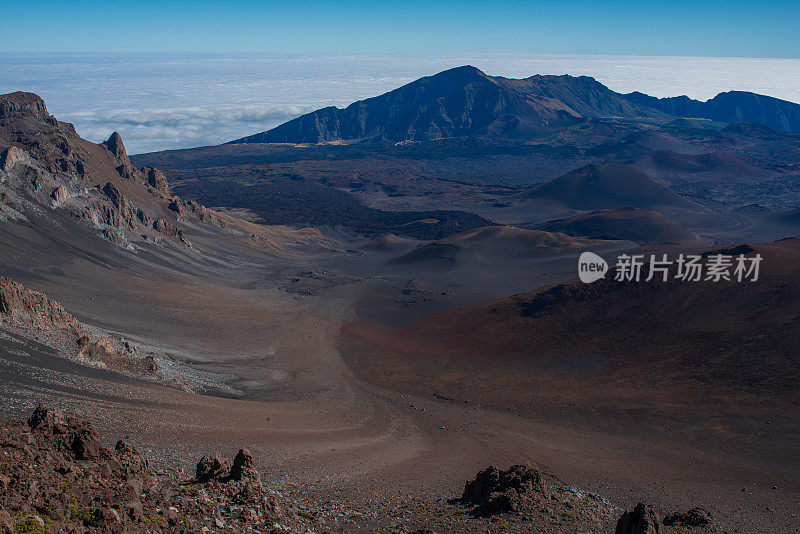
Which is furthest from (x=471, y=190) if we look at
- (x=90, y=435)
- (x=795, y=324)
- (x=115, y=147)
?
(x=90, y=435)

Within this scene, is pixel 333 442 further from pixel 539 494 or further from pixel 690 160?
pixel 690 160

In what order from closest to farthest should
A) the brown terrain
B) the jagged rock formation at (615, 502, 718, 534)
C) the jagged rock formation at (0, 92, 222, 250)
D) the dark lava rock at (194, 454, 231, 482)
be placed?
the jagged rock formation at (615, 502, 718, 534) < the brown terrain < the dark lava rock at (194, 454, 231, 482) < the jagged rock formation at (0, 92, 222, 250)

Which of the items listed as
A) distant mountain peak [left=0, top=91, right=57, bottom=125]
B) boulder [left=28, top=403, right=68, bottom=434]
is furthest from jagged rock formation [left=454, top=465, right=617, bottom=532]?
distant mountain peak [left=0, top=91, right=57, bottom=125]

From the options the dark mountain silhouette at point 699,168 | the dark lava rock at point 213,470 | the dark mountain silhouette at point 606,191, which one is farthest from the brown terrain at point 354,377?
the dark mountain silhouette at point 699,168

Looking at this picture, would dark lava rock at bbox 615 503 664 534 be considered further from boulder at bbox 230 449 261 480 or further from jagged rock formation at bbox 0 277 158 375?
jagged rock formation at bbox 0 277 158 375

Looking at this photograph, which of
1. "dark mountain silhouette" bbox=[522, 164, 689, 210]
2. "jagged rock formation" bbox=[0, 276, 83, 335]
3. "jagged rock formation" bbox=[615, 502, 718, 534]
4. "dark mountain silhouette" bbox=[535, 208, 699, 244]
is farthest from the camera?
"dark mountain silhouette" bbox=[522, 164, 689, 210]

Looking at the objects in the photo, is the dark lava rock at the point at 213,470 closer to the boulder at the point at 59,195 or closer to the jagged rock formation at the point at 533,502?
the jagged rock formation at the point at 533,502
